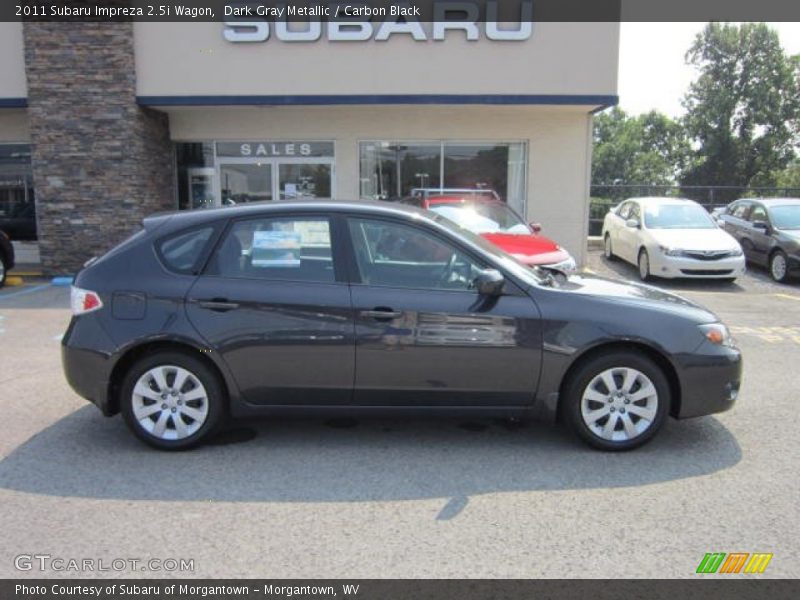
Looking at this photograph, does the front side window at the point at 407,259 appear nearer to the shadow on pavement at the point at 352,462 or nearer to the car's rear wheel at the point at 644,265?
the shadow on pavement at the point at 352,462

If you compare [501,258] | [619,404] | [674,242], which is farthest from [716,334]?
[674,242]

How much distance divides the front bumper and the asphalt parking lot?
7.25 m

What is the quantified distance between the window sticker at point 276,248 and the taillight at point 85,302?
103cm

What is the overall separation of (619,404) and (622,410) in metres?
0.04

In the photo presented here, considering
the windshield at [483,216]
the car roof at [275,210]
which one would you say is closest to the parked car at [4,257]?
the windshield at [483,216]

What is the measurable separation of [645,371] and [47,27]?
12585 millimetres

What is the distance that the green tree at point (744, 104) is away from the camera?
158 ft

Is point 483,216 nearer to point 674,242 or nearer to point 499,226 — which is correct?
point 499,226

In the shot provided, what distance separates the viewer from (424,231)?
4.48 meters

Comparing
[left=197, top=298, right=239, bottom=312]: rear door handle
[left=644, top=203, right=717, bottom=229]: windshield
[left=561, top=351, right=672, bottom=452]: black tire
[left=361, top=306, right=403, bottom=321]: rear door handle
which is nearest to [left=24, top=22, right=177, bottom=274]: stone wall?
[left=197, top=298, right=239, bottom=312]: rear door handle

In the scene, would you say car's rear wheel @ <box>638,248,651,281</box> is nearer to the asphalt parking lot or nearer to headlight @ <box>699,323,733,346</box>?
the asphalt parking lot

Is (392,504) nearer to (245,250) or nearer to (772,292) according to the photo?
(245,250)
